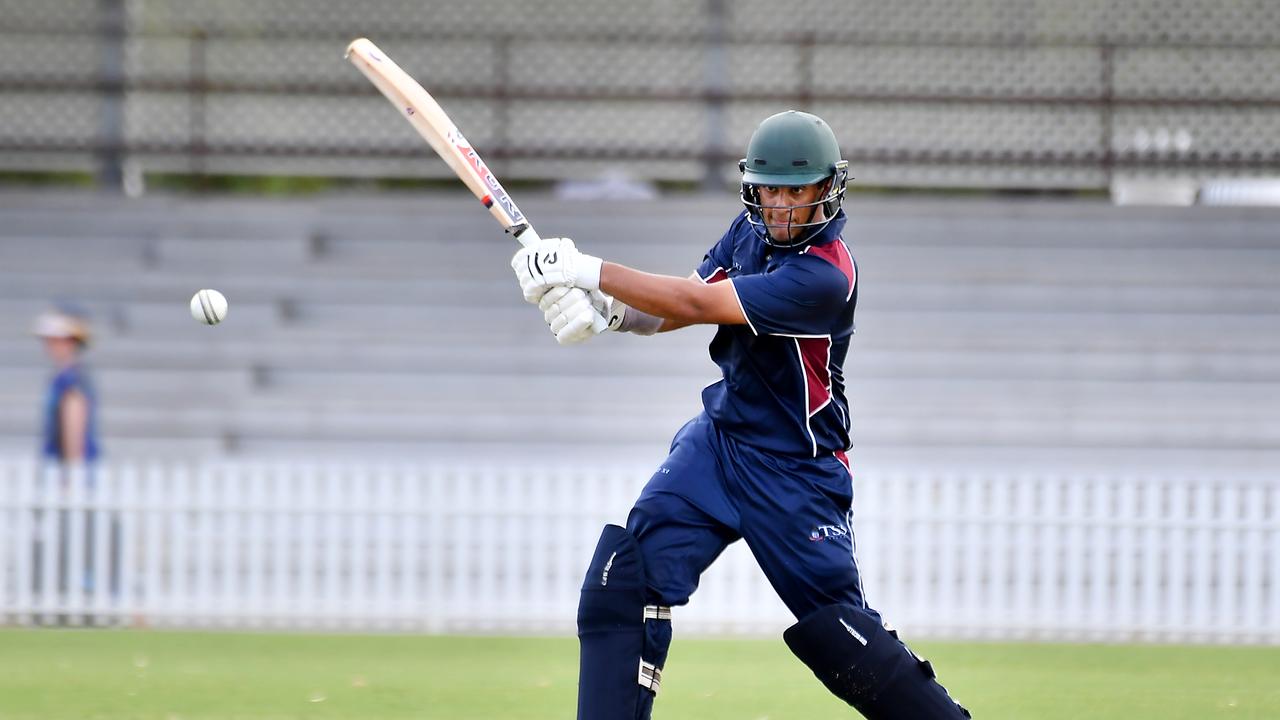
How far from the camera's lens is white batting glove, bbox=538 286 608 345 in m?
4.30

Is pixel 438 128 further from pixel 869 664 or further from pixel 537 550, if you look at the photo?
pixel 537 550

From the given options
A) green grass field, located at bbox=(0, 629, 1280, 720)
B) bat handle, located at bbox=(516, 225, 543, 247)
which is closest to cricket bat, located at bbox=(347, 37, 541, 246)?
bat handle, located at bbox=(516, 225, 543, 247)

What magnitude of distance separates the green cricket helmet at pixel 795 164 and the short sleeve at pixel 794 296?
137mm

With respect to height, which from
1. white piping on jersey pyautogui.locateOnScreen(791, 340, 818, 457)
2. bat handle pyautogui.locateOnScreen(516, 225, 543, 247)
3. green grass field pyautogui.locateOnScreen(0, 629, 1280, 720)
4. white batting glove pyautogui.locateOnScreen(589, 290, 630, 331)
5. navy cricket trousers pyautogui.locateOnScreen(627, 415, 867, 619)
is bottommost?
green grass field pyautogui.locateOnScreen(0, 629, 1280, 720)

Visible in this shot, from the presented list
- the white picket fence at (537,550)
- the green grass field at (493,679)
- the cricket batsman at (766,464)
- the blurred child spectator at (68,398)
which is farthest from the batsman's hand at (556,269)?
the blurred child spectator at (68,398)

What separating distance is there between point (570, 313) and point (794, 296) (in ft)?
1.82

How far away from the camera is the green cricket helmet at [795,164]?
436 cm

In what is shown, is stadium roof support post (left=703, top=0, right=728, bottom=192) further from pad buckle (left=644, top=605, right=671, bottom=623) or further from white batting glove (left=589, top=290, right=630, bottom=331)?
pad buckle (left=644, top=605, right=671, bottom=623)

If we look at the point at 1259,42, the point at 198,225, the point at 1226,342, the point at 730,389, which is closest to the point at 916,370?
the point at 1226,342

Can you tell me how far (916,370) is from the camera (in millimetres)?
12805

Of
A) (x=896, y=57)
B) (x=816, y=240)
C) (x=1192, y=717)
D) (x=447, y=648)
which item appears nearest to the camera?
(x=816, y=240)

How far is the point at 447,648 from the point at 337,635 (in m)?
0.88

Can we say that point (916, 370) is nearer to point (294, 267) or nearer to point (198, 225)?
→ point (294, 267)

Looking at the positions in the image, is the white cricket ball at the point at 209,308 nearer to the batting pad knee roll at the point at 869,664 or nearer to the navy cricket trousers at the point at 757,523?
the navy cricket trousers at the point at 757,523
